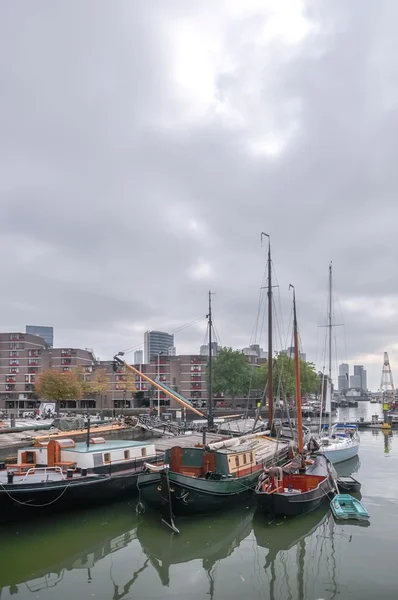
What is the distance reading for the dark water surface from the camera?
16.0 meters

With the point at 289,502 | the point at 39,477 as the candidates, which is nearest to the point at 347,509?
the point at 289,502

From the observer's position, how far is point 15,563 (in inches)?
718

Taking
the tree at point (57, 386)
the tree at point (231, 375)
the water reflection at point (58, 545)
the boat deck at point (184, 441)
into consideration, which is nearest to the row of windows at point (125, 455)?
the water reflection at point (58, 545)

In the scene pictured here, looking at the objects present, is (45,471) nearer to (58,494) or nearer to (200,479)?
(58,494)

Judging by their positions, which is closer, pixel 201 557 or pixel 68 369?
pixel 201 557

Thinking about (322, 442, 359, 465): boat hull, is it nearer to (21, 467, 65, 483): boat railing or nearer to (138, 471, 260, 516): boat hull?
(138, 471, 260, 516): boat hull

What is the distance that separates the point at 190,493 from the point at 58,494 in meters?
6.77

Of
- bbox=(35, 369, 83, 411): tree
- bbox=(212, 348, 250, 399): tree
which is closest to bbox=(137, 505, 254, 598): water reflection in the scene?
bbox=(35, 369, 83, 411): tree

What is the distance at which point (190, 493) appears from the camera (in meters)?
22.6

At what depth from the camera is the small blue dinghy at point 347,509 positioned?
23.5 metres

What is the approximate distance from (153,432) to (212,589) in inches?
1504

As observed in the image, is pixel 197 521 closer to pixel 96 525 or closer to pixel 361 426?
pixel 96 525

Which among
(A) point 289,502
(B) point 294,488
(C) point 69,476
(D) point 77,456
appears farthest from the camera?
(D) point 77,456

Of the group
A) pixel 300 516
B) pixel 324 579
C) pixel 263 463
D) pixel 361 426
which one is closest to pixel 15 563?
pixel 324 579
